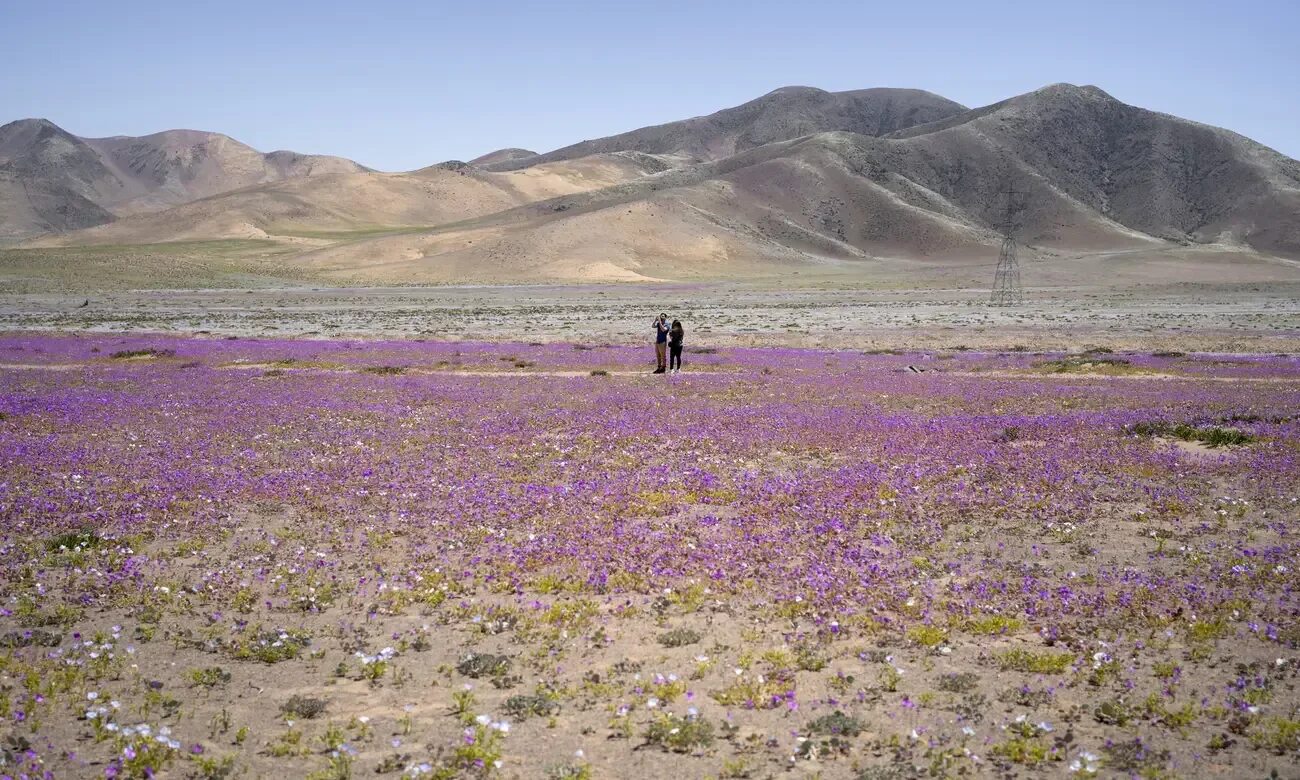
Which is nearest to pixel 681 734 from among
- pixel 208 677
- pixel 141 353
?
pixel 208 677

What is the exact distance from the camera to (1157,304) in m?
81.6

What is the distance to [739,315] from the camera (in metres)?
74.2

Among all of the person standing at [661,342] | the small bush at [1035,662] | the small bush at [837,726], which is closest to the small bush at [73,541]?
the small bush at [837,726]

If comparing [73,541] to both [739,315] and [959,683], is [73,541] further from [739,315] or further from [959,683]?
[739,315]

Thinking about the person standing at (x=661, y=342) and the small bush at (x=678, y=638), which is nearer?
the small bush at (x=678, y=638)

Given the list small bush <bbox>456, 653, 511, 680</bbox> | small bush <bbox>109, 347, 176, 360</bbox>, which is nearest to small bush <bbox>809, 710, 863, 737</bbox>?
small bush <bbox>456, 653, 511, 680</bbox>

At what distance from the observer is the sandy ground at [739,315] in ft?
173

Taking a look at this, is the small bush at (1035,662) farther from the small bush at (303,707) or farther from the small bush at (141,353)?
the small bush at (141,353)

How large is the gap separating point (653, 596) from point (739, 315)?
64480 mm

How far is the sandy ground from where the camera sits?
52812mm

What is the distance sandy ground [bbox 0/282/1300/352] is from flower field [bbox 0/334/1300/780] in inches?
1254

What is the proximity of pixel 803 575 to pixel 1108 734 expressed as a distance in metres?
4.31

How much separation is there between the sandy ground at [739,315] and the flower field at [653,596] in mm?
31849

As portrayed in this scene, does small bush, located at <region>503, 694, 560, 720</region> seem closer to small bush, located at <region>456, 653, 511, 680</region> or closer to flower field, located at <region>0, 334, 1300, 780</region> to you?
flower field, located at <region>0, 334, 1300, 780</region>
